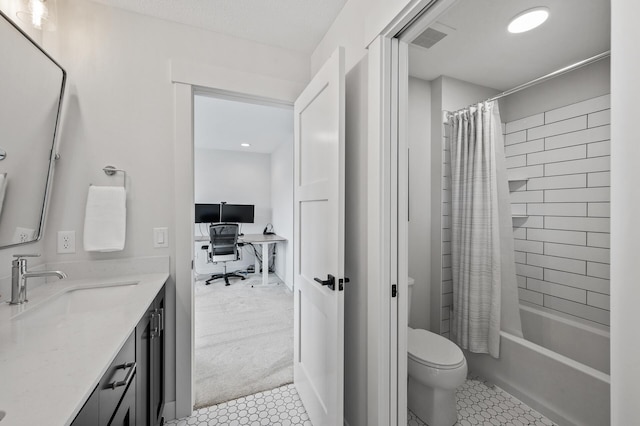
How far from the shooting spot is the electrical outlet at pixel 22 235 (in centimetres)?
122

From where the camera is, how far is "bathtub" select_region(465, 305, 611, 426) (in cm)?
148

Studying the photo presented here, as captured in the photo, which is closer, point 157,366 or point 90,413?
point 90,413

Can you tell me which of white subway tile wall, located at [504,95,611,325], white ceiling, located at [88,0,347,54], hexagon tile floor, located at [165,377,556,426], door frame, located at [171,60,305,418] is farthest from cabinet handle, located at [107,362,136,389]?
white subway tile wall, located at [504,95,611,325]

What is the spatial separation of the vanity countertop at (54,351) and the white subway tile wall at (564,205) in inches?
106

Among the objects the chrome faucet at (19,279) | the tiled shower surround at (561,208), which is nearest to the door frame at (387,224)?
the tiled shower surround at (561,208)

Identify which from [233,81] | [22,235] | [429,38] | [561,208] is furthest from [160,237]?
[561,208]

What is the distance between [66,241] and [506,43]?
112 inches

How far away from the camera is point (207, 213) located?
193 inches

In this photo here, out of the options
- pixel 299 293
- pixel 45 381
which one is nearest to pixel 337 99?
pixel 299 293

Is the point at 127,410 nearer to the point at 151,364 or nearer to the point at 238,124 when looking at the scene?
the point at 151,364

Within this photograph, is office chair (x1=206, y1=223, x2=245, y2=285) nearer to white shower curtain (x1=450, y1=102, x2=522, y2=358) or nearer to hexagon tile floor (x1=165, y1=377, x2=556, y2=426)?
hexagon tile floor (x1=165, y1=377, x2=556, y2=426)

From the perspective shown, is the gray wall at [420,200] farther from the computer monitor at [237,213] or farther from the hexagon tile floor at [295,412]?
the computer monitor at [237,213]

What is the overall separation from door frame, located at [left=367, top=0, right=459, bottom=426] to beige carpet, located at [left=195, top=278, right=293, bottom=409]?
40.2 inches

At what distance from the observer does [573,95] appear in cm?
199
